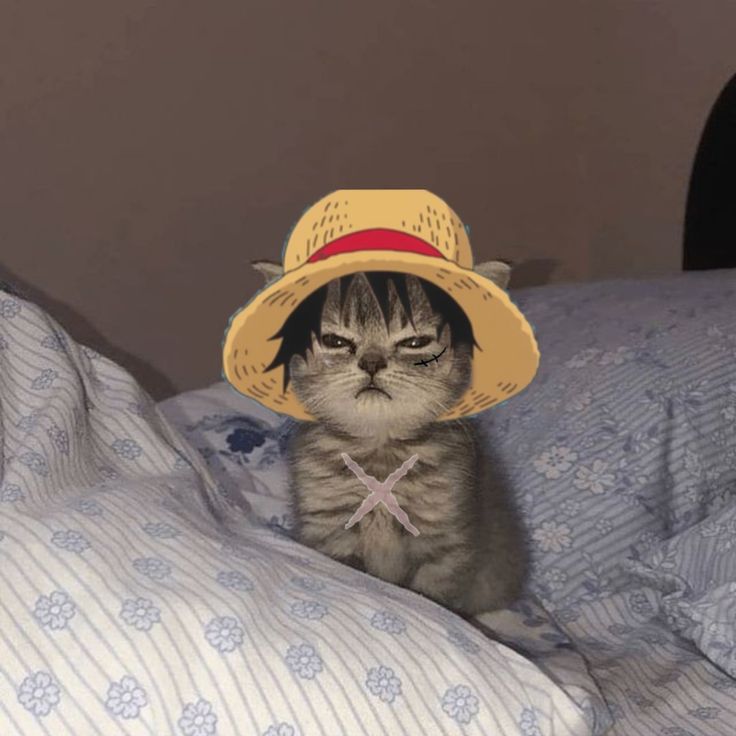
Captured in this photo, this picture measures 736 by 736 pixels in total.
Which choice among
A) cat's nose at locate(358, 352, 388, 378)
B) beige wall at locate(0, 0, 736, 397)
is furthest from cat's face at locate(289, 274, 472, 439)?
beige wall at locate(0, 0, 736, 397)

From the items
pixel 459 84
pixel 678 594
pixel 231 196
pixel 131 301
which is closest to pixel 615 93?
pixel 459 84

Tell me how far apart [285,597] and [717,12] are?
5.65 ft

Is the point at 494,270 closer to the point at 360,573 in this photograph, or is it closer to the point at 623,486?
the point at 360,573

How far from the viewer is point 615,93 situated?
7.99 ft

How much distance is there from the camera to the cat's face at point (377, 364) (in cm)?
82

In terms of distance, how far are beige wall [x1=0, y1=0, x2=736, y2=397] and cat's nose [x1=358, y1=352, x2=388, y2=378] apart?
1513 millimetres

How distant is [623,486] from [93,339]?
1389 millimetres

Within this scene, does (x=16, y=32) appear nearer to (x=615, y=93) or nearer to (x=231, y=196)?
(x=231, y=196)

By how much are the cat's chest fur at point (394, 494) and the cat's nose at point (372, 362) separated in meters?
0.14

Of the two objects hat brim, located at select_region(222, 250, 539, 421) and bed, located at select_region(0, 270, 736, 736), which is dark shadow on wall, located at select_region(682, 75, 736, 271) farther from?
hat brim, located at select_region(222, 250, 539, 421)

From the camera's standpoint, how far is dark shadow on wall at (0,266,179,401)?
224cm

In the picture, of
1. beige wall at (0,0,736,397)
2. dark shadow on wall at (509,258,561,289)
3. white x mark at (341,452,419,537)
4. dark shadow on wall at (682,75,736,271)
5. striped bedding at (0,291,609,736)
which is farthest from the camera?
dark shadow on wall at (509,258,561,289)

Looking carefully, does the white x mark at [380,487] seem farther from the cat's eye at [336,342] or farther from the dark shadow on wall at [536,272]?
the dark shadow on wall at [536,272]

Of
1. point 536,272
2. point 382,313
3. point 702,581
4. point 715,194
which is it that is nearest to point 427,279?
point 382,313
